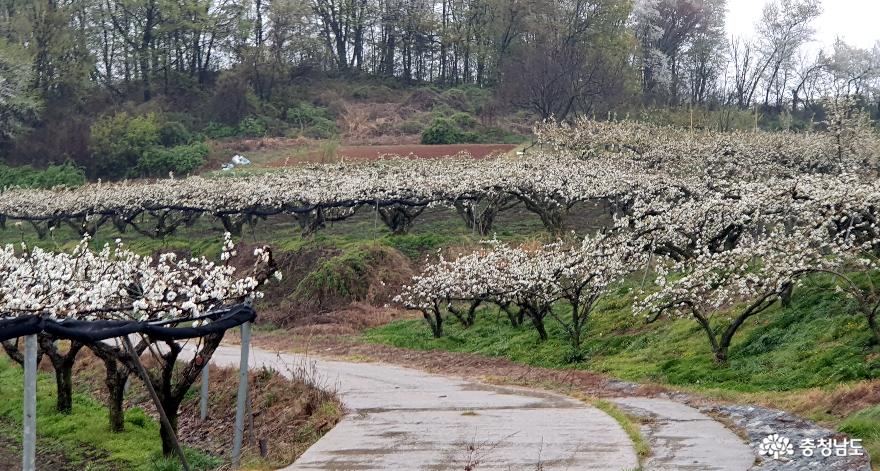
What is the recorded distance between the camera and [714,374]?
62.3 feet

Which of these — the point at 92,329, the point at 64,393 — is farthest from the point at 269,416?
the point at 92,329

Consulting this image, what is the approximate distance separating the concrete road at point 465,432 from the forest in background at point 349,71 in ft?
143

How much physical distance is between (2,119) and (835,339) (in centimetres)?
6413

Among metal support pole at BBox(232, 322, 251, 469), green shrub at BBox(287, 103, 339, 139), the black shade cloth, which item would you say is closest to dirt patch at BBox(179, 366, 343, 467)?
metal support pole at BBox(232, 322, 251, 469)

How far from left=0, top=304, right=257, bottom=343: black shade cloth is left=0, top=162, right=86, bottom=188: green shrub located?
1971 inches

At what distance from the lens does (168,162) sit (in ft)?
208

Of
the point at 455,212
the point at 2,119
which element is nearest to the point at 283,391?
the point at 455,212

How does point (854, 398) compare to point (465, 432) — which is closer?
point (854, 398)

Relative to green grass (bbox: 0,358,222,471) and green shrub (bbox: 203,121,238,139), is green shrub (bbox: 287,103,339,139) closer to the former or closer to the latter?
green shrub (bbox: 203,121,238,139)

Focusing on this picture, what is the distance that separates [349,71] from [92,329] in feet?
249

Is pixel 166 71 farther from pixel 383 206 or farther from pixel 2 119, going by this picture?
pixel 383 206

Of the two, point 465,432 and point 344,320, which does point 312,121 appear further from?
point 465,432

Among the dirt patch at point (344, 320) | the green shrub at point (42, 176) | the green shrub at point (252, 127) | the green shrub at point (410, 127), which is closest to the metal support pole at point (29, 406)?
the dirt patch at point (344, 320)

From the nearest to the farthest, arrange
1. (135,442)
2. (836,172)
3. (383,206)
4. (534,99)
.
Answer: (135,442)
(836,172)
(383,206)
(534,99)
